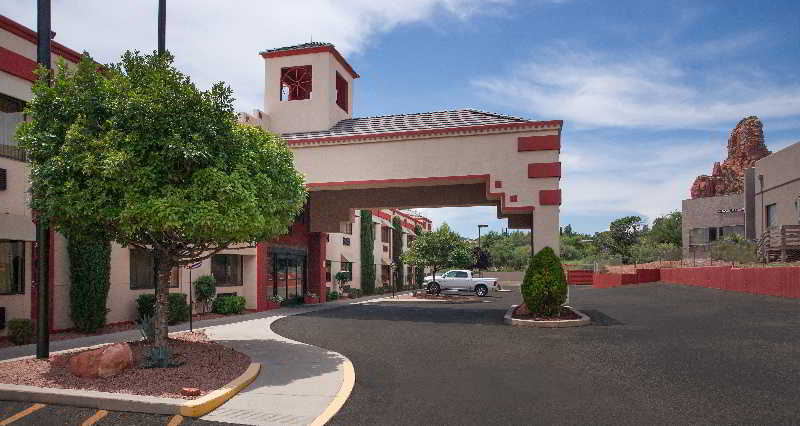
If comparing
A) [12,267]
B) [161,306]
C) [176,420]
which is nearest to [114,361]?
[161,306]

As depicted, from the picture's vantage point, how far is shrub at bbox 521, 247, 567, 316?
60.8 ft

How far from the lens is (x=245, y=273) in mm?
25953

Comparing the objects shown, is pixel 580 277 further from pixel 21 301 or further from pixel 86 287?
pixel 21 301

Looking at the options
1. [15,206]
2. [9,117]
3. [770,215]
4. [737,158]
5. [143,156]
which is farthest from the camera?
[737,158]

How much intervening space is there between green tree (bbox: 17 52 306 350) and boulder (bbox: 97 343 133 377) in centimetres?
74

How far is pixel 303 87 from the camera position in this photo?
26312 mm

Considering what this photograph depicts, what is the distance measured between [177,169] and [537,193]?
43.1ft

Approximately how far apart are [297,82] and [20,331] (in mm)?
15923

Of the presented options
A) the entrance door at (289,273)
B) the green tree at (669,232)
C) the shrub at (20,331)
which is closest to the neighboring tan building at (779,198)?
the entrance door at (289,273)

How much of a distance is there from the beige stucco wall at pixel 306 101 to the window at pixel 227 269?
597 centimetres

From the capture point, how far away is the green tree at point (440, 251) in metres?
40.8

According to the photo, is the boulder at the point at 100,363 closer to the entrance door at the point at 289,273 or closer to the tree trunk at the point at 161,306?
the tree trunk at the point at 161,306

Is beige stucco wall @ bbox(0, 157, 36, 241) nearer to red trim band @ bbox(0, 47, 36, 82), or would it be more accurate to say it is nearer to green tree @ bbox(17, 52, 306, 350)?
red trim band @ bbox(0, 47, 36, 82)

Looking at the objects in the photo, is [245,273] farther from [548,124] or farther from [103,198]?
[103,198]
